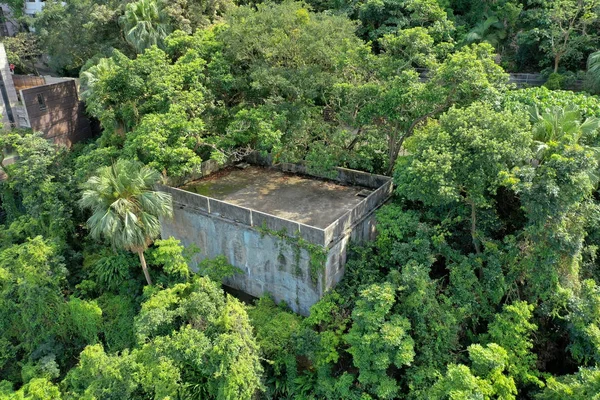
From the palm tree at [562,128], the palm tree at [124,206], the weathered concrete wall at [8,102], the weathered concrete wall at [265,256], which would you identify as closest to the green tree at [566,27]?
the palm tree at [562,128]

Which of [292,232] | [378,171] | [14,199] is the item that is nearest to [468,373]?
[292,232]

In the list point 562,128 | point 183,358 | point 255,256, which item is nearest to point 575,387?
point 562,128

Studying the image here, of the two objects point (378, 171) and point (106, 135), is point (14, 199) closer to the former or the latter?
point (106, 135)

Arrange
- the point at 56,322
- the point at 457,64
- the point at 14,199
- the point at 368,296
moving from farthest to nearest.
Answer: the point at 14,199, the point at 56,322, the point at 457,64, the point at 368,296

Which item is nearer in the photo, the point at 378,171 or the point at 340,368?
the point at 340,368

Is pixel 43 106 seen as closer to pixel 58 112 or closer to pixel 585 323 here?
pixel 58 112

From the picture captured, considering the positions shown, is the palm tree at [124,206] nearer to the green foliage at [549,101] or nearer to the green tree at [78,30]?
the green foliage at [549,101]
